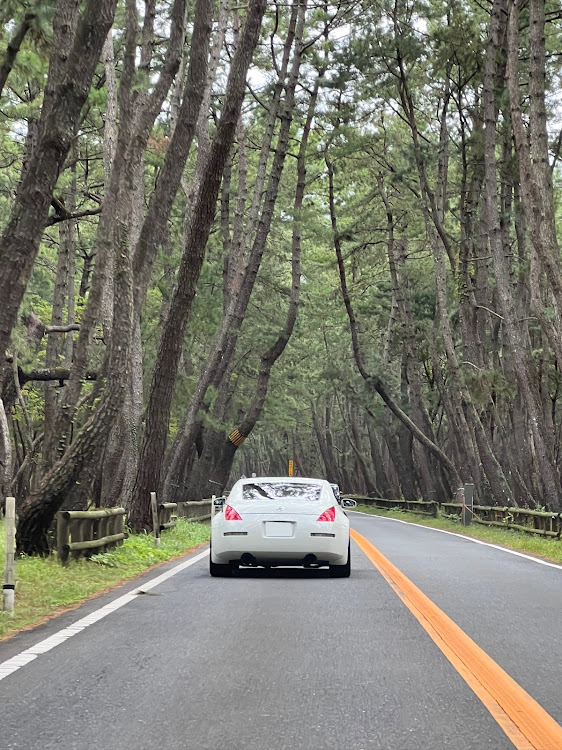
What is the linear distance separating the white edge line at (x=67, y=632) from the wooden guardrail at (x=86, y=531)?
1341mm

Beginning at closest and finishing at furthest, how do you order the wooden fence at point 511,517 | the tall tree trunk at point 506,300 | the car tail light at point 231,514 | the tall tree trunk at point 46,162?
1. the tall tree trunk at point 46,162
2. the car tail light at point 231,514
3. the wooden fence at point 511,517
4. the tall tree trunk at point 506,300

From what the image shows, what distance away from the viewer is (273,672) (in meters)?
6.89

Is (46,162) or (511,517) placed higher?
(46,162)

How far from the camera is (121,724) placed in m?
5.42

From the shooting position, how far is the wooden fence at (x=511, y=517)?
77.3 ft

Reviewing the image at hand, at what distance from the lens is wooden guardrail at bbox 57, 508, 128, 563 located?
1391cm

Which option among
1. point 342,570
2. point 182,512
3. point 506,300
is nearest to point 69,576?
point 342,570

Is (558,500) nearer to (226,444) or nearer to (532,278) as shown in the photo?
(532,278)

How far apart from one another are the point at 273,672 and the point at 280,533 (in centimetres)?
636

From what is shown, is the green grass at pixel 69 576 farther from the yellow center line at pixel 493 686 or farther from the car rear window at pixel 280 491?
the yellow center line at pixel 493 686

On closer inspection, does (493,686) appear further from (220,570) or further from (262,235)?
(262,235)

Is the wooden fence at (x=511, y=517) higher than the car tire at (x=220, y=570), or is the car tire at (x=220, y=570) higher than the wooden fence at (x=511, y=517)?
the wooden fence at (x=511, y=517)

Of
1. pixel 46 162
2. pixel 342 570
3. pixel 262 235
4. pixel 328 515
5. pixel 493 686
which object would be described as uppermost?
pixel 262 235

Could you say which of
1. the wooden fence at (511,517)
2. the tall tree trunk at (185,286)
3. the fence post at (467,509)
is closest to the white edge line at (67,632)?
the tall tree trunk at (185,286)
